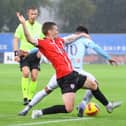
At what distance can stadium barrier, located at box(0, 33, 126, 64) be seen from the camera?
2056 inches

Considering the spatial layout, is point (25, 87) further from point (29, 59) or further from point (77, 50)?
point (77, 50)

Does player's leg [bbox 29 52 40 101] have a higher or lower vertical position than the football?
higher

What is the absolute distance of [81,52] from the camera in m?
13.7

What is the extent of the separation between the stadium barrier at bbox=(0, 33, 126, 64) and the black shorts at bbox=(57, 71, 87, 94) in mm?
38799

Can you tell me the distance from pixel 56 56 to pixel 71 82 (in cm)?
55

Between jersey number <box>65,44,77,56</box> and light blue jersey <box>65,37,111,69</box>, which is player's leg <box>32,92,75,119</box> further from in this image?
jersey number <box>65,44,77,56</box>

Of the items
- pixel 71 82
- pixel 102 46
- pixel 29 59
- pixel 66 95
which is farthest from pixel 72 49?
pixel 102 46

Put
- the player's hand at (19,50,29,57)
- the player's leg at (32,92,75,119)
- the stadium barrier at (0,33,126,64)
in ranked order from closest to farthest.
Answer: the player's leg at (32,92,75,119), the player's hand at (19,50,29,57), the stadium barrier at (0,33,126,64)

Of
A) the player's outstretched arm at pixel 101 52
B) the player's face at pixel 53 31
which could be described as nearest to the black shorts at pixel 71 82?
the player's outstretched arm at pixel 101 52

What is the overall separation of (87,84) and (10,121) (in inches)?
62.2

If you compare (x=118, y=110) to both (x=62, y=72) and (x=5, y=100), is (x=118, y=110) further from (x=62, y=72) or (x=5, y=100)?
(x=5, y=100)

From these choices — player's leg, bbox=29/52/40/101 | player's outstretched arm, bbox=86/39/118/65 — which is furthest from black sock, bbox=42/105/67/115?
player's leg, bbox=29/52/40/101

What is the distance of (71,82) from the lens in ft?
40.8

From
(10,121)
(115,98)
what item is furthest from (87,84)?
(115,98)
